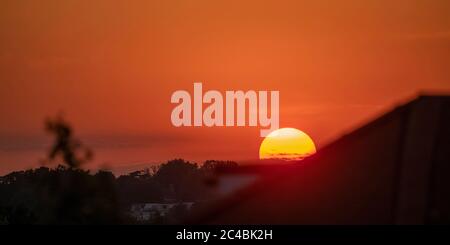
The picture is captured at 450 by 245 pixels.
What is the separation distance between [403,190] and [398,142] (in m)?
0.78

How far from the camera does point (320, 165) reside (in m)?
12.4

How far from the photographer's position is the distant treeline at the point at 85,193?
1154 inches

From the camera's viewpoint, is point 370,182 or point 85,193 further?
point 85,193

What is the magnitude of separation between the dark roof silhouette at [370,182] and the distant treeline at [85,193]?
15.0 m

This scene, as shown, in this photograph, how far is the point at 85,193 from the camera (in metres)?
34.2

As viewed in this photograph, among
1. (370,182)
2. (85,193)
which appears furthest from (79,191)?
(370,182)

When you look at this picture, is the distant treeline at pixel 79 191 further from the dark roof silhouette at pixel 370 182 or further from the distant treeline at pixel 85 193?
the dark roof silhouette at pixel 370 182

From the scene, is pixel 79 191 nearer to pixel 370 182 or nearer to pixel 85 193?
pixel 85 193

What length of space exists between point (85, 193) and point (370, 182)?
23.7m

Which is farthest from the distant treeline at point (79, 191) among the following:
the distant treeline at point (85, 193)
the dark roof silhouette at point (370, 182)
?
the dark roof silhouette at point (370, 182)

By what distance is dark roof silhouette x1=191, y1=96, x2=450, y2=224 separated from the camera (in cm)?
1212

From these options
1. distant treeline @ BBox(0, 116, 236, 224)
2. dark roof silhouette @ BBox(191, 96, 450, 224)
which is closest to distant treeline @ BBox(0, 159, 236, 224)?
distant treeline @ BBox(0, 116, 236, 224)
